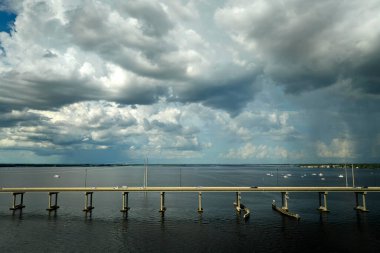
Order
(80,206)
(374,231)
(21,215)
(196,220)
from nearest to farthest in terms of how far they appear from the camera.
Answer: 1. (374,231)
2. (196,220)
3. (21,215)
4. (80,206)

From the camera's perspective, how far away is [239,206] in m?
102

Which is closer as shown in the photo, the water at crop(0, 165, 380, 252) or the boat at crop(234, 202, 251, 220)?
the water at crop(0, 165, 380, 252)

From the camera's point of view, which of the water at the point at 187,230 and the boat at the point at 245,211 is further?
the boat at the point at 245,211

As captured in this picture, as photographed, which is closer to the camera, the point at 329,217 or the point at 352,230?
the point at 352,230

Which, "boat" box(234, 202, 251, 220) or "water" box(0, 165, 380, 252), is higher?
"boat" box(234, 202, 251, 220)

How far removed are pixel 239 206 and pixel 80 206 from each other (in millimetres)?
59950

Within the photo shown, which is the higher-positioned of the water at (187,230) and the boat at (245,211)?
the boat at (245,211)

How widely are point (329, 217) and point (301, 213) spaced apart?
9.65 meters

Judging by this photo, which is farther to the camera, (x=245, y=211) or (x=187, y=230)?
(x=245, y=211)

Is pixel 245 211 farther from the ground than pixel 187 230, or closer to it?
farther from the ground

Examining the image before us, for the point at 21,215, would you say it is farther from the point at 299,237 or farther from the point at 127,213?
the point at 299,237

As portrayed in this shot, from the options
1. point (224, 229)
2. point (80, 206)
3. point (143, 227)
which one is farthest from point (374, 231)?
point (80, 206)

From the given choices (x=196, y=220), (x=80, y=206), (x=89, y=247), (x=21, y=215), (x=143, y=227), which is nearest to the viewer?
(x=89, y=247)

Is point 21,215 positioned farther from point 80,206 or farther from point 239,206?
point 239,206
